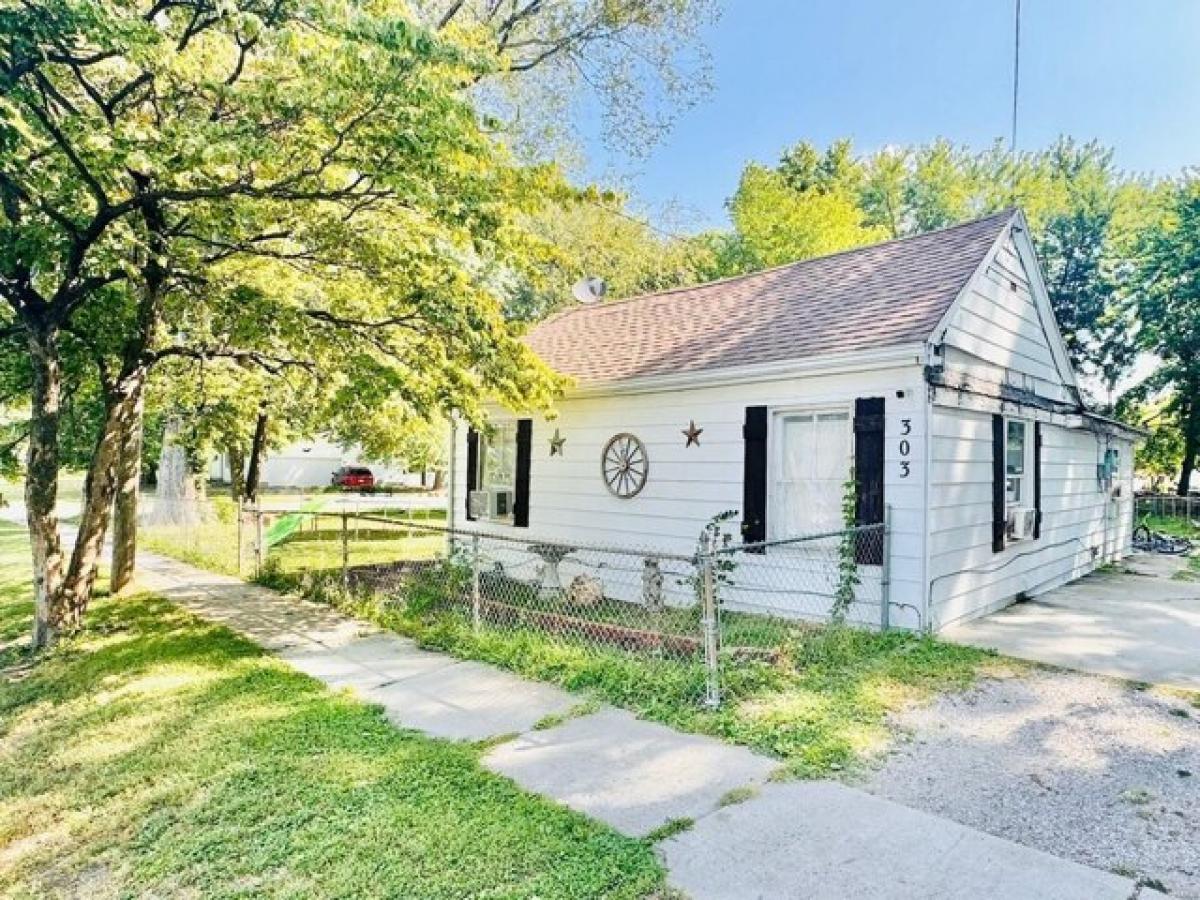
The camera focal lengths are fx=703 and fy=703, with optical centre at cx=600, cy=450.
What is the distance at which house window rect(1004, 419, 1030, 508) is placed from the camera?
27.9 ft

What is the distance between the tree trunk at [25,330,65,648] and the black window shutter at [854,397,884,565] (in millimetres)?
8070

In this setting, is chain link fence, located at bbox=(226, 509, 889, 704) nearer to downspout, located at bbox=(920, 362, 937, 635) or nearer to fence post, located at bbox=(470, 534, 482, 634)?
fence post, located at bbox=(470, 534, 482, 634)

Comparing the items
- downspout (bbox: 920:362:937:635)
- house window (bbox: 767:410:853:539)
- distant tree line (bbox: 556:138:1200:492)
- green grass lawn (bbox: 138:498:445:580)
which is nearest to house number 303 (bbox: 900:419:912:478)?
downspout (bbox: 920:362:937:635)

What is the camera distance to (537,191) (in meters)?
6.51

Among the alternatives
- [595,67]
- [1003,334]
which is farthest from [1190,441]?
[595,67]

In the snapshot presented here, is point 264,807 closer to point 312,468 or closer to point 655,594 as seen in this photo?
point 655,594

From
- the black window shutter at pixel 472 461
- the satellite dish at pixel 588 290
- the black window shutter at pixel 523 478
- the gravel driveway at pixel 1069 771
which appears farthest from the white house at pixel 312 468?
the gravel driveway at pixel 1069 771

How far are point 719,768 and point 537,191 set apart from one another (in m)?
5.07

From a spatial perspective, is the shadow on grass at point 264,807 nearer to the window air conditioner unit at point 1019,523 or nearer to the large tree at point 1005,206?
the window air conditioner unit at point 1019,523

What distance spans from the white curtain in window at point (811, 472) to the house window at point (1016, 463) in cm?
259

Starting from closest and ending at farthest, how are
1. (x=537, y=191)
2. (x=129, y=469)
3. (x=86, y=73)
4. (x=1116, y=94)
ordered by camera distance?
(x=86, y=73), (x=537, y=191), (x=129, y=469), (x=1116, y=94)

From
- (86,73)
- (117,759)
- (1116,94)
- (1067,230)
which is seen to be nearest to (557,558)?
(117,759)

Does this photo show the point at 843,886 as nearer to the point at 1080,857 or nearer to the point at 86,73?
the point at 1080,857

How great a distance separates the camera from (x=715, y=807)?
3453mm
